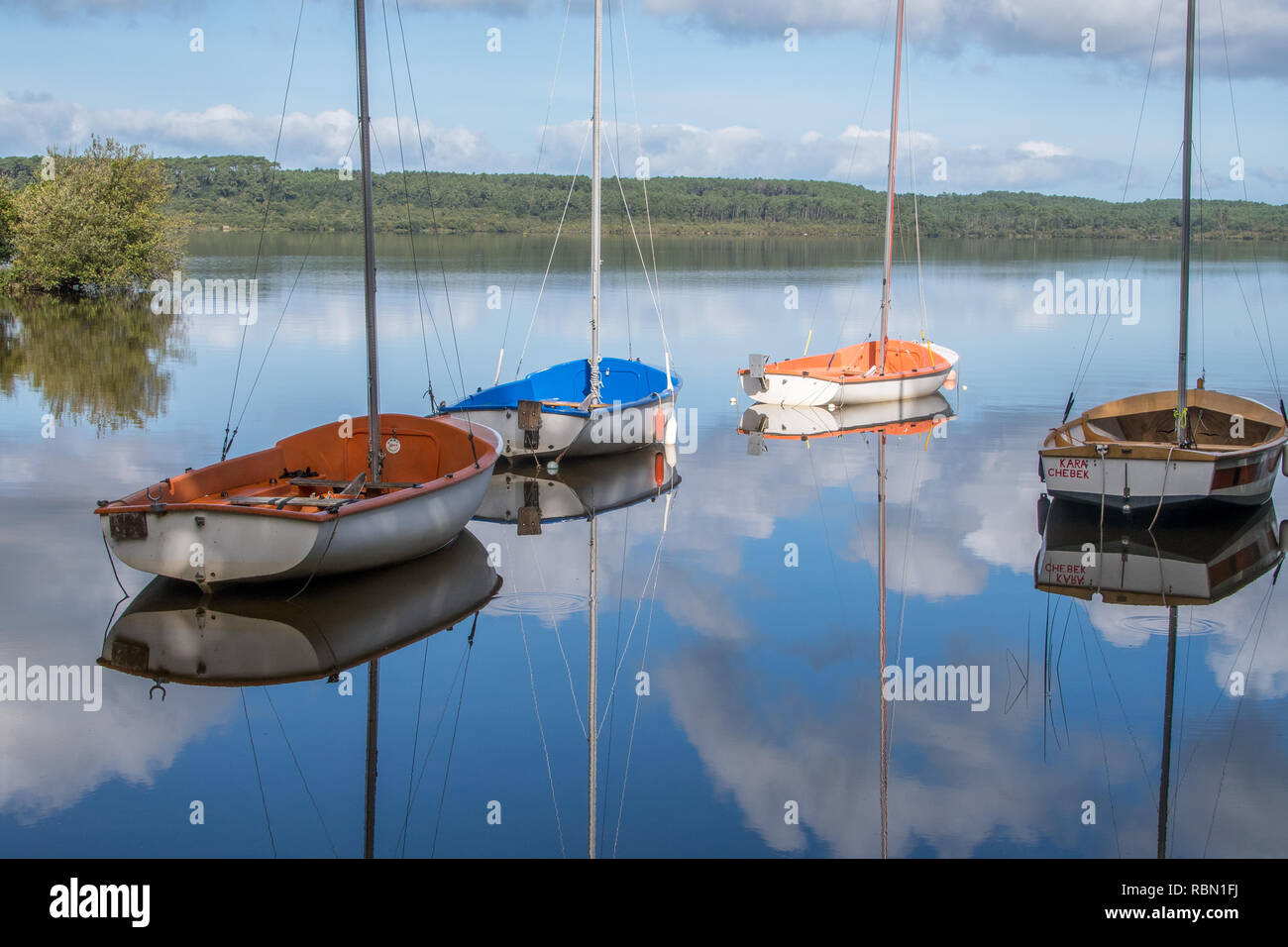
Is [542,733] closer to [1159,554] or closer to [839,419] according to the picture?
[1159,554]

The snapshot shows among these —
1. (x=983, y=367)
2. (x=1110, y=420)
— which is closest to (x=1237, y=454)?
(x=1110, y=420)

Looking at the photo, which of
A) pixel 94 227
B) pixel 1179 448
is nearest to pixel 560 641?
pixel 1179 448

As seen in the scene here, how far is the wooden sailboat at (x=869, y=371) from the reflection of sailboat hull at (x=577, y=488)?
16.1 feet

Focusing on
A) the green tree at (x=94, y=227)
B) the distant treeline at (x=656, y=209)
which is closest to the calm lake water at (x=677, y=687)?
the green tree at (x=94, y=227)

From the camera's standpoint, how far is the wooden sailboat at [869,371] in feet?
77.2

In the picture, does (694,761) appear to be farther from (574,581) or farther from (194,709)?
(574,581)

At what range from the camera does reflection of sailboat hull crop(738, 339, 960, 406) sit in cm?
2353

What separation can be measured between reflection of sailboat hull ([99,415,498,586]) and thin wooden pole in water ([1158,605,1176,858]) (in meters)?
6.44

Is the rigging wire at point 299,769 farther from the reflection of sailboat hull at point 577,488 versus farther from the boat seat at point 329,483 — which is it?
the reflection of sailboat hull at point 577,488

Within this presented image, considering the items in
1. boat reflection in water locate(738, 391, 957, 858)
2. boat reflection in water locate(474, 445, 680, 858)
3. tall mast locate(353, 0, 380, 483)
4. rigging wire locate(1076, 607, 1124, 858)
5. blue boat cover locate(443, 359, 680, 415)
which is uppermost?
tall mast locate(353, 0, 380, 483)

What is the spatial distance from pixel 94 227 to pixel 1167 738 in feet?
151

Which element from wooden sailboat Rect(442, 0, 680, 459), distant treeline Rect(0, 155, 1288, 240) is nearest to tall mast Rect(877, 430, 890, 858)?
wooden sailboat Rect(442, 0, 680, 459)

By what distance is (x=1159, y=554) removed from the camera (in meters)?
13.6

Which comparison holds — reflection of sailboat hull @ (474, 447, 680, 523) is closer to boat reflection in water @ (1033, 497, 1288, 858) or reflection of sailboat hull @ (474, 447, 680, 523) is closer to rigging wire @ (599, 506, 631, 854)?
rigging wire @ (599, 506, 631, 854)
